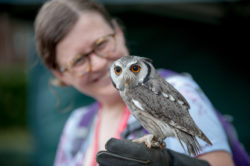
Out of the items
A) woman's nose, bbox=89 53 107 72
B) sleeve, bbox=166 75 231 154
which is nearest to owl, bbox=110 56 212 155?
sleeve, bbox=166 75 231 154

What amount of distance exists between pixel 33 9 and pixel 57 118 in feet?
4.52

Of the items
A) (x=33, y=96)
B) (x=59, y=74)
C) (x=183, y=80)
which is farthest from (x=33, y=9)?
(x=183, y=80)

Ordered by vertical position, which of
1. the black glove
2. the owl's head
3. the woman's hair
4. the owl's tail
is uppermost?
the woman's hair

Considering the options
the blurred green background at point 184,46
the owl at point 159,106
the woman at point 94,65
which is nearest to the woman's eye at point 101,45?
the woman at point 94,65

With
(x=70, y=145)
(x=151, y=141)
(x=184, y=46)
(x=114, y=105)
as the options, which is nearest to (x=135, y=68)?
(x=151, y=141)

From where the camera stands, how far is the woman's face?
4.33ft

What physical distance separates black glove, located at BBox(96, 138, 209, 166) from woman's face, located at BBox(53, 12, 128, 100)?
0.44 m

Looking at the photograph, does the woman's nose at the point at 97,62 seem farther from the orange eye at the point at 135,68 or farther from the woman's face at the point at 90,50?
the orange eye at the point at 135,68

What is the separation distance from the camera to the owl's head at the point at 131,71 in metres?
0.83

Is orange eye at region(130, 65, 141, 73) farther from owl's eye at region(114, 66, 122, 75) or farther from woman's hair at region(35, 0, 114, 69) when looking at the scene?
woman's hair at region(35, 0, 114, 69)

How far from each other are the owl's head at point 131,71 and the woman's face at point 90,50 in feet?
1.35

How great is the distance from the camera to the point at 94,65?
1.30m

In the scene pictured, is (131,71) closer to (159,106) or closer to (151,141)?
(159,106)

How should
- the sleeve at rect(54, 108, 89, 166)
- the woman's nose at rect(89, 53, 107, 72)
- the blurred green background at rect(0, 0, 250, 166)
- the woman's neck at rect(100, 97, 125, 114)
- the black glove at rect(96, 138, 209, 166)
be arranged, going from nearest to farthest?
the black glove at rect(96, 138, 209, 166)
the woman's nose at rect(89, 53, 107, 72)
the woman's neck at rect(100, 97, 125, 114)
the sleeve at rect(54, 108, 89, 166)
the blurred green background at rect(0, 0, 250, 166)
